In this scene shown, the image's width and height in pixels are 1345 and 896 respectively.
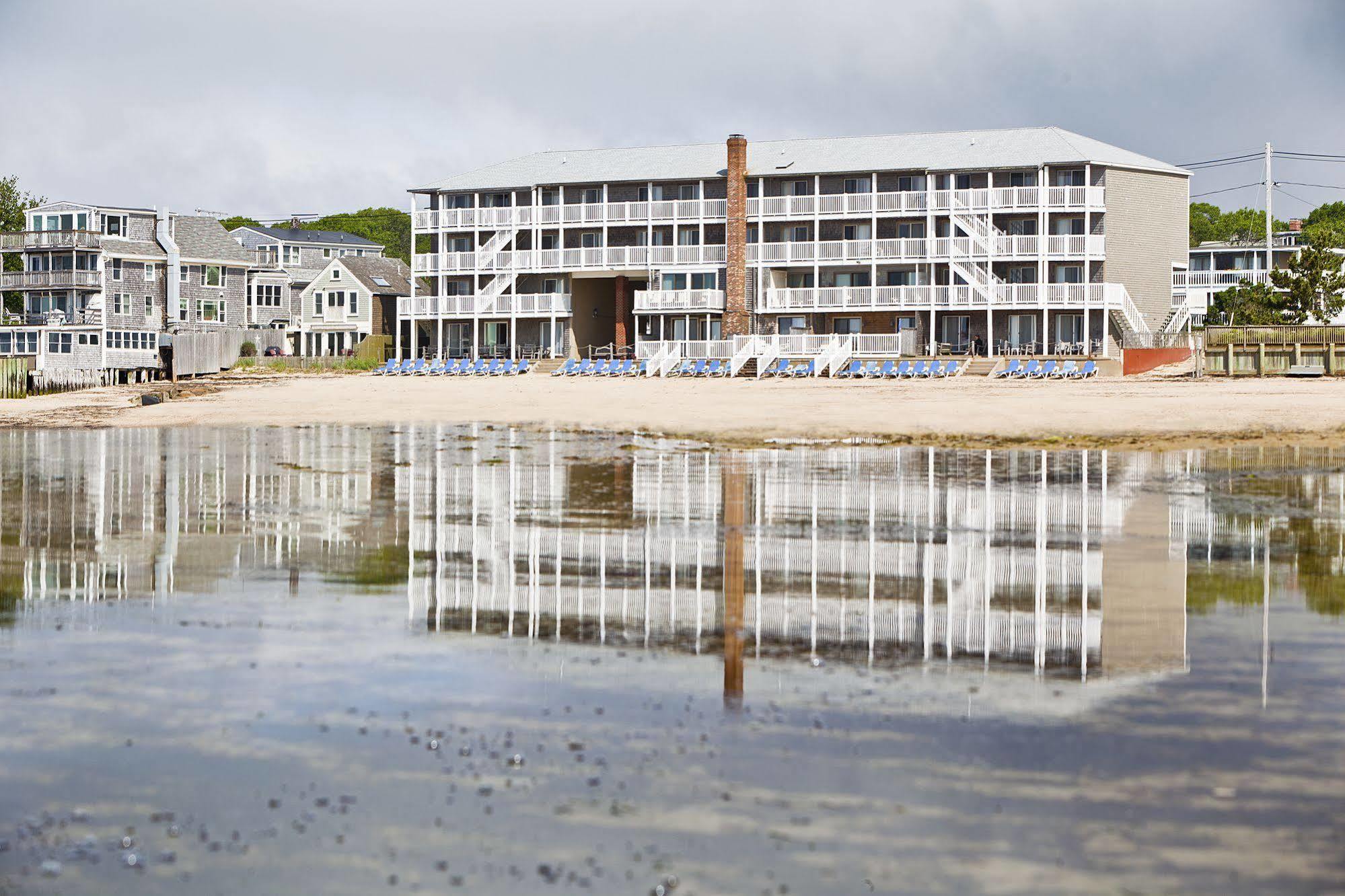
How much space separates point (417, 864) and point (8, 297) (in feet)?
356

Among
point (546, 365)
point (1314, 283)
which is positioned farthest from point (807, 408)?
point (1314, 283)

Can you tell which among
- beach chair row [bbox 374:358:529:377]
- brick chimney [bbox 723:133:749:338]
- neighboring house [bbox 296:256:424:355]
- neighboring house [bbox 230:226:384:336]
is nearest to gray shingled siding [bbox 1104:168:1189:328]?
brick chimney [bbox 723:133:749:338]

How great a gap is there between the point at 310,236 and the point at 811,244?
53699mm

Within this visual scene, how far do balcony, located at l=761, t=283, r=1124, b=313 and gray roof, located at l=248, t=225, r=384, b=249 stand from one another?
51.7 m

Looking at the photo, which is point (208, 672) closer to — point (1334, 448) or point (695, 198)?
point (1334, 448)

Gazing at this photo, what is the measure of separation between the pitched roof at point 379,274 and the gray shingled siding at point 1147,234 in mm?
44653

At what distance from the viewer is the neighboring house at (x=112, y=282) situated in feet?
257

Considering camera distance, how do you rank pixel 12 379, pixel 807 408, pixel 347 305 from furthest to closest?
pixel 347 305 → pixel 12 379 → pixel 807 408

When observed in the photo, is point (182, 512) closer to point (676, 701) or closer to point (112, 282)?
point (676, 701)

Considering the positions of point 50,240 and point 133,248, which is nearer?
point 50,240

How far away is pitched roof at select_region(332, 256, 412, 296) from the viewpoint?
9419 cm

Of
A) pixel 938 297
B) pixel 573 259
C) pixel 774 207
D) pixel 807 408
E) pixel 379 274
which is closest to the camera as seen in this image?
pixel 807 408

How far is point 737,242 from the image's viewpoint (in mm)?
73875

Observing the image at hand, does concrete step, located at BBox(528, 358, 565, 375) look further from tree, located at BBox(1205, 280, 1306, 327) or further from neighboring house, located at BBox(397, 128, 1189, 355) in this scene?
tree, located at BBox(1205, 280, 1306, 327)
